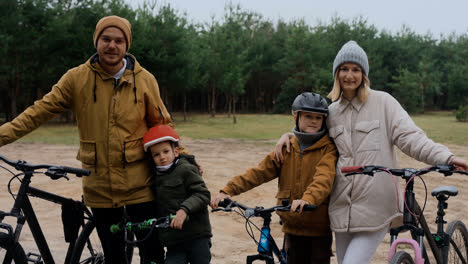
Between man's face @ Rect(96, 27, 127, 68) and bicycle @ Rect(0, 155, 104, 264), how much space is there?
75 cm

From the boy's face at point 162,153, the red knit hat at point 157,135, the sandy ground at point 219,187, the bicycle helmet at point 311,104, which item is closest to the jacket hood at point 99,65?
the red knit hat at point 157,135

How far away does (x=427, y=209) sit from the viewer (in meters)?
7.51

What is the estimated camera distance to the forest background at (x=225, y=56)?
2441cm

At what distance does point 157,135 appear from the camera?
10.0ft

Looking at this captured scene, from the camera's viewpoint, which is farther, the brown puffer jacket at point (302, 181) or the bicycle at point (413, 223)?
the brown puffer jacket at point (302, 181)

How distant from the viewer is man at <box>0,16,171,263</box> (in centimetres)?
303

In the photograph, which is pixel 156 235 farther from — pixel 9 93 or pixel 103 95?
pixel 9 93

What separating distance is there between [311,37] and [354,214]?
134 feet

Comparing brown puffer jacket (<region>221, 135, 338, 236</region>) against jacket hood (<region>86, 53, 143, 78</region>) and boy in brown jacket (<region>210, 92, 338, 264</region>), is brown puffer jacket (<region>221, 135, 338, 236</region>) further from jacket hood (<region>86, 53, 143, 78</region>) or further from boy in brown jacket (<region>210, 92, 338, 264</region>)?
jacket hood (<region>86, 53, 143, 78</region>)

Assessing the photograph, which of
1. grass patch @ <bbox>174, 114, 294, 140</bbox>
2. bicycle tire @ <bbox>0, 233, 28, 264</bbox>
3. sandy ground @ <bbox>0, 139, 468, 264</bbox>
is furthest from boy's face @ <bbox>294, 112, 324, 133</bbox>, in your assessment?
grass patch @ <bbox>174, 114, 294, 140</bbox>

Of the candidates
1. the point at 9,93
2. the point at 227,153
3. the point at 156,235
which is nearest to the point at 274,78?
the point at 9,93

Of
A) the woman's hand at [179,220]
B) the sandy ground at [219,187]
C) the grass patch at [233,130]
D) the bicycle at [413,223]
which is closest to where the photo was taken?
the bicycle at [413,223]

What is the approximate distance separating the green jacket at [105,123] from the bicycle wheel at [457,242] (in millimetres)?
2308

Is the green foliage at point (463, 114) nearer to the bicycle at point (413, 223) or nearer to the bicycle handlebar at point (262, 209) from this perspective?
the bicycle at point (413, 223)
